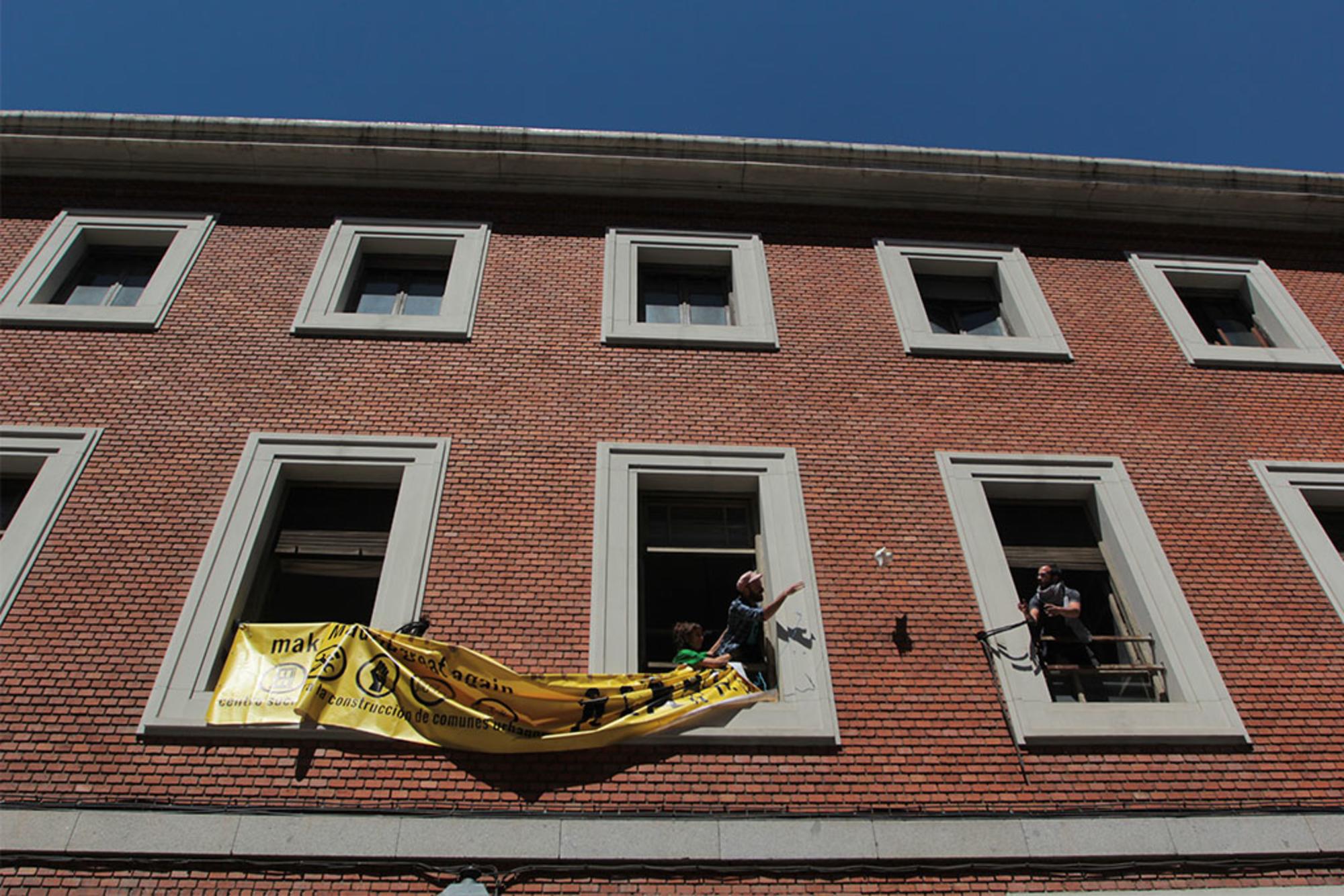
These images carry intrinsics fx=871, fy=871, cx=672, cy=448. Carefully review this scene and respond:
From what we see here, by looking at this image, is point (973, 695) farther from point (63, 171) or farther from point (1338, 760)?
point (63, 171)

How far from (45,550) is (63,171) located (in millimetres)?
6350

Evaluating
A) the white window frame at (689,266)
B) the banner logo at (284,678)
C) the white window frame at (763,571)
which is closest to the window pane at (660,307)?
the white window frame at (689,266)

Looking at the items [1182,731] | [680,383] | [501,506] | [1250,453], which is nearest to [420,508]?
[501,506]

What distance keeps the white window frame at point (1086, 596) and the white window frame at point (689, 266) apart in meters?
2.68

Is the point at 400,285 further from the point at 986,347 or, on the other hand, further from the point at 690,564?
the point at 986,347

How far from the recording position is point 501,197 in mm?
11391

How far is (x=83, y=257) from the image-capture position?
10664mm

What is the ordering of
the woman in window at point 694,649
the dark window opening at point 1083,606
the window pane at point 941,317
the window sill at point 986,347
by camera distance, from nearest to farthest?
the woman in window at point 694,649, the dark window opening at point 1083,606, the window sill at point 986,347, the window pane at point 941,317

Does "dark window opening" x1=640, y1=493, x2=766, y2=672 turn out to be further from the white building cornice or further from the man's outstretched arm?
the white building cornice

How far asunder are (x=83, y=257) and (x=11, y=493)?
12.6 ft

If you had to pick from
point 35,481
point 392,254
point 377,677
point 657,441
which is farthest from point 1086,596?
point 35,481

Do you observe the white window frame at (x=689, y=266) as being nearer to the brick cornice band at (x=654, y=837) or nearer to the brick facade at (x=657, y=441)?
the brick facade at (x=657, y=441)

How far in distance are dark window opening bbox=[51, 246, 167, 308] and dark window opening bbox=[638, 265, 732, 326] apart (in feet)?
19.5

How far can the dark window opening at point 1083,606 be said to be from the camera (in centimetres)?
739
